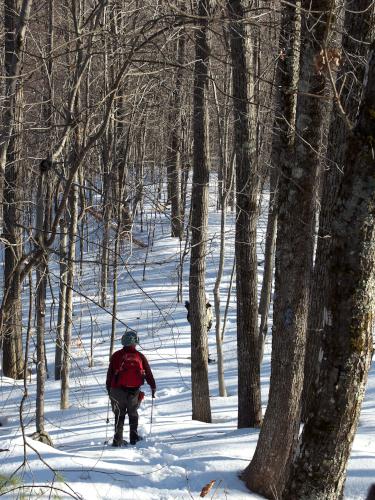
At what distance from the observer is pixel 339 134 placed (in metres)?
6.60

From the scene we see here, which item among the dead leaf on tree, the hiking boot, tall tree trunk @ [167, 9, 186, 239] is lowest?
the hiking boot

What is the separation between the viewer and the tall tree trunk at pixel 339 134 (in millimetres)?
6016

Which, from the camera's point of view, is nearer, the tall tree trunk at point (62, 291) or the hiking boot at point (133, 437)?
the tall tree trunk at point (62, 291)

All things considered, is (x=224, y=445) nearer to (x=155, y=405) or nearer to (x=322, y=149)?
(x=322, y=149)

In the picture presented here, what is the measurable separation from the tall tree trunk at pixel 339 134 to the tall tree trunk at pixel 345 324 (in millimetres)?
1326

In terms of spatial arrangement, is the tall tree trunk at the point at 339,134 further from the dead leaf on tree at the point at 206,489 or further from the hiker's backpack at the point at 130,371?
the hiker's backpack at the point at 130,371

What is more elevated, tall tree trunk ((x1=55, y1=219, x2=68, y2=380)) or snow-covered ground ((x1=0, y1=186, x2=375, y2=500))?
tall tree trunk ((x1=55, y1=219, x2=68, y2=380))

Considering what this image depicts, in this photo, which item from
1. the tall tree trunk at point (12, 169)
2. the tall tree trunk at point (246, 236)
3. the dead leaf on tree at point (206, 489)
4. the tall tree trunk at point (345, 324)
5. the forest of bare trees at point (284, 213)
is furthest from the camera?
the tall tree trunk at point (246, 236)

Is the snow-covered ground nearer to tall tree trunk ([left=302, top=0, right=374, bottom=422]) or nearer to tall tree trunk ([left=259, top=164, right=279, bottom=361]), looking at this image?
tall tree trunk ([left=259, top=164, right=279, bottom=361])

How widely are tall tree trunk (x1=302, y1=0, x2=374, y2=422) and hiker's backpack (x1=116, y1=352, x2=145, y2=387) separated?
3.05 metres

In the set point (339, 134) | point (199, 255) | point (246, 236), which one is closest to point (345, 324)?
point (339, 134)

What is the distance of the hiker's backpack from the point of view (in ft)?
31.0

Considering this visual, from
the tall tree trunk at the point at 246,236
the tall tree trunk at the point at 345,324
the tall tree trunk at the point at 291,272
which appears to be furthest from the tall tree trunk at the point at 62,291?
the tall tree trunk at the point at 246,236

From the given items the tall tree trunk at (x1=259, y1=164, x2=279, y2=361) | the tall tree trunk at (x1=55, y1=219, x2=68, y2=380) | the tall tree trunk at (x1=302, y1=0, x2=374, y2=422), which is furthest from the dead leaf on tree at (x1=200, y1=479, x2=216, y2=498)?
the tall tree trunk at (x1=259, y1=164, x2=279, y2=361)
